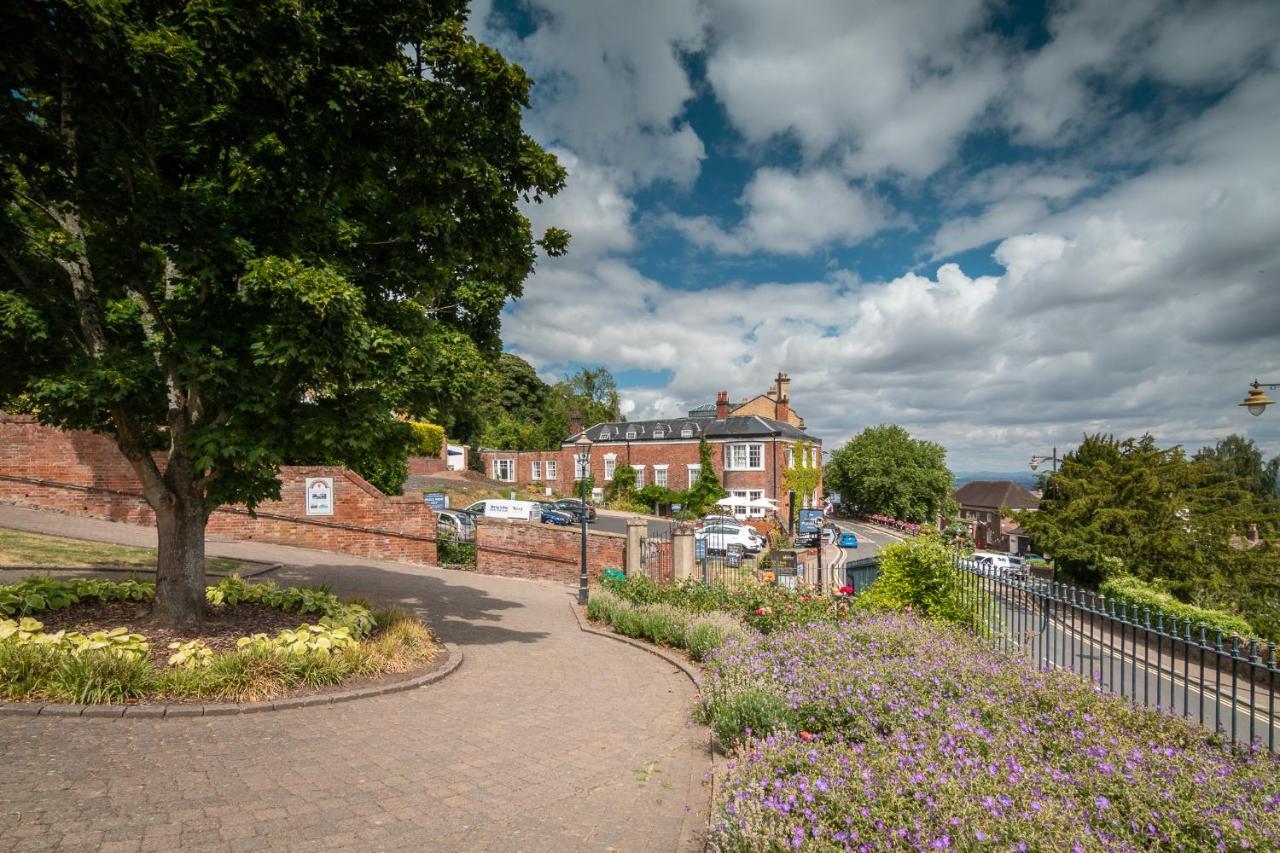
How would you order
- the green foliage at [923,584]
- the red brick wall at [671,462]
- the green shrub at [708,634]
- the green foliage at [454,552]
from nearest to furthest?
the green shrub at [708,634] < the green foliage at [923,584] < the green foliage at [454,552] < the red brick wall at [671,462]

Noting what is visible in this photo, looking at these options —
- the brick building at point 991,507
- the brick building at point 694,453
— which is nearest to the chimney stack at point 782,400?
the brick building at point 694,453

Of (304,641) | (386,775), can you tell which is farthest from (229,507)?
(386,775)

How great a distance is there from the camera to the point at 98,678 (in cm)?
572

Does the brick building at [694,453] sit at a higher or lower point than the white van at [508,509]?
higher

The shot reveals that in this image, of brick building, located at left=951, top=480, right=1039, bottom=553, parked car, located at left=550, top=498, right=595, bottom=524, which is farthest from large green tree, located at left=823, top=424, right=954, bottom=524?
parked car, located at left=550, top=498, right=595, bottom=524

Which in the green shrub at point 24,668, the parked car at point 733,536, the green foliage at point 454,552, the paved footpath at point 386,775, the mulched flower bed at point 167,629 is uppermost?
the green shrub at point 24,668

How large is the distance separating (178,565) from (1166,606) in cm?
2017

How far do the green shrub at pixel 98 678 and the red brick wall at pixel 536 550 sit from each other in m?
11.2

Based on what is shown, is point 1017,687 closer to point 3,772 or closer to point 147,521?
point 3,772

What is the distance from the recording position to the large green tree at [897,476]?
58.7 m

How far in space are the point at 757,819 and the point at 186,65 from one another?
7849 millimetres

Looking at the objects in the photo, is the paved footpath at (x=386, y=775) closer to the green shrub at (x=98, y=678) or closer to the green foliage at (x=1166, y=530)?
the green shrub at (x=98, y=678)

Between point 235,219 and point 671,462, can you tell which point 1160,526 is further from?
point 671,462

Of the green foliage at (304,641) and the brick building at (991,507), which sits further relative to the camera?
the brick building at (991,507)
